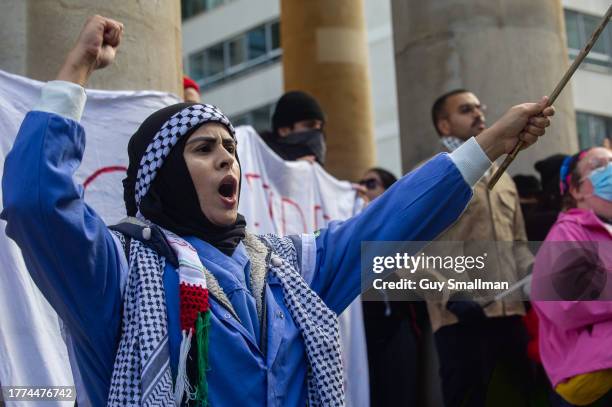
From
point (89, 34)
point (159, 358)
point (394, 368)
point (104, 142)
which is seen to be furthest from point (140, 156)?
point (394, 368)

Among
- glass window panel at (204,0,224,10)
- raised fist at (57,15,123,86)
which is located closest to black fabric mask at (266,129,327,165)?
raised fist at (57,15,123,86)

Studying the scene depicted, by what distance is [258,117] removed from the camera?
33.0 meters

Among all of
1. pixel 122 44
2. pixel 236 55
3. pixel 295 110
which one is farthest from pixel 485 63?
pixel 236 55

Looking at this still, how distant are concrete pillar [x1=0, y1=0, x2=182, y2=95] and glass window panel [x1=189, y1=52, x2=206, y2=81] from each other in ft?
98.1

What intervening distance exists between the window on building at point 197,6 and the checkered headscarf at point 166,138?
106ft

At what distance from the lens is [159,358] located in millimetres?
3129

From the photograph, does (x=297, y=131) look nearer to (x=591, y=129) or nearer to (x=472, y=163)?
(x=472, y=163)

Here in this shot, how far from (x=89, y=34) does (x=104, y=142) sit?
2.08 m

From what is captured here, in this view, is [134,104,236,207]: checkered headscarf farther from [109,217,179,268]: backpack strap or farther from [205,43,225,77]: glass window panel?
[205,43,225,77]: glass window panel

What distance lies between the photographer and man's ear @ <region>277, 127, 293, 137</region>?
7.63m

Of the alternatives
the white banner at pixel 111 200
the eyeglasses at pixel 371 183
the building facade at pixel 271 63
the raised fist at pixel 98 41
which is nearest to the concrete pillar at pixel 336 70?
the eyeglasses at pixel 371 183

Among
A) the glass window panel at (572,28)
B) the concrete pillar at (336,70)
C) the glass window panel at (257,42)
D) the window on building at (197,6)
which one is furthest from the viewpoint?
the window on building at (197,6)

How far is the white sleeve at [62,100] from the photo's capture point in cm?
309

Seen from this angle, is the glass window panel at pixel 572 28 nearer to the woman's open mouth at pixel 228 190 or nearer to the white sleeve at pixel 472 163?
the white sleeve at pixel 472 163
